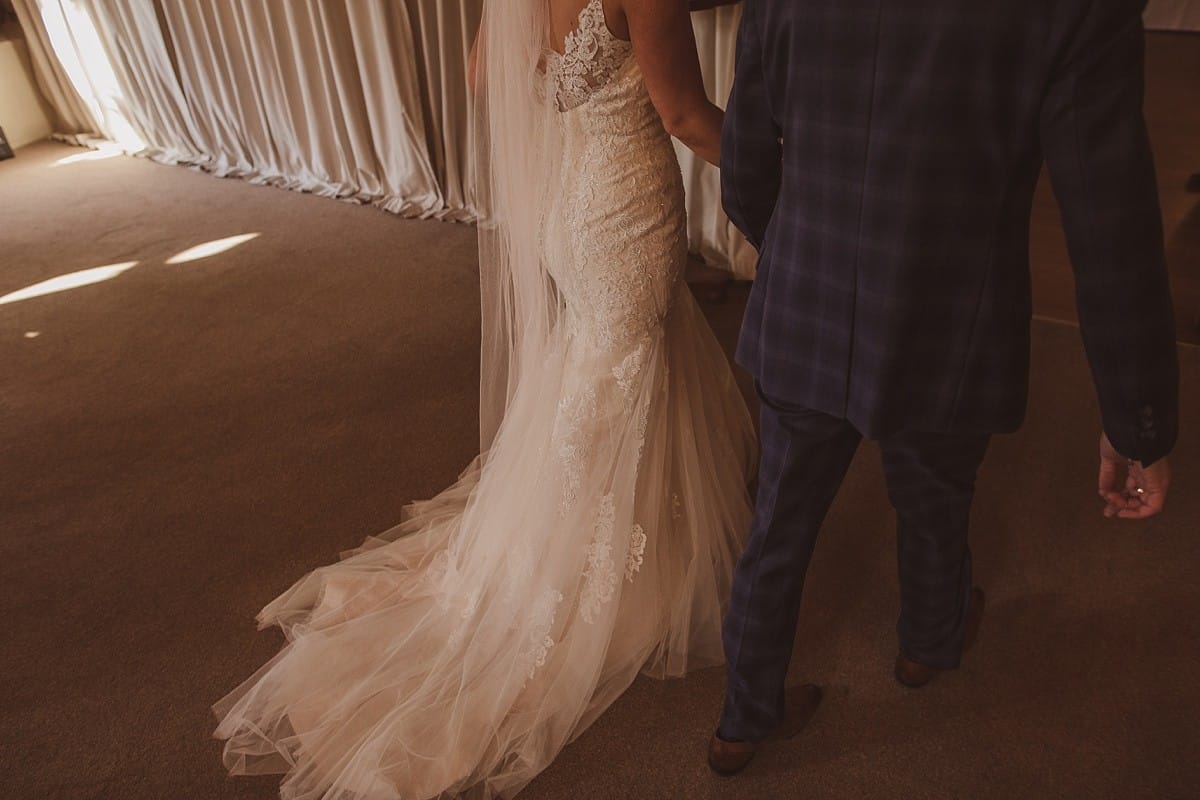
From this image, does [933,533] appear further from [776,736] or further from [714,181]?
[714,181]

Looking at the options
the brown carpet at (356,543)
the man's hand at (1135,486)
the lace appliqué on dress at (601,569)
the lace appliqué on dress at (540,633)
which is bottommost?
the brown carpet at (356,543)

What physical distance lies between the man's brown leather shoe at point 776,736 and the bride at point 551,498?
7.2 inches

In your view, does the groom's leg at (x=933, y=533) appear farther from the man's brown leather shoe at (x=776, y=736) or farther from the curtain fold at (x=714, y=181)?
the curtain fold at (x=714, y=181)

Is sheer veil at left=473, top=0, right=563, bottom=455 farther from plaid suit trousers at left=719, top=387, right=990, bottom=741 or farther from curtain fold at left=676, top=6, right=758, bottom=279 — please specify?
curtain fold at left=676, top=6, right=758, bottom=279

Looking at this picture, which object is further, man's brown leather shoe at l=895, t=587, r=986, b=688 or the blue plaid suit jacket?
man's brown leather shoe at l=895, t=587, r=986, b=688

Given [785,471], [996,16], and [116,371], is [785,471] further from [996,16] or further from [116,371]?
[116,371]

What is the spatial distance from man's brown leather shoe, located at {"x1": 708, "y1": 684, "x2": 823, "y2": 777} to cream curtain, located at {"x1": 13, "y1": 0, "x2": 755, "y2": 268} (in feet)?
5.79

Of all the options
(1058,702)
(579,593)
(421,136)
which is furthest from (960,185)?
(421,136)

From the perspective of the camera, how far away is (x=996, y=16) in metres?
0.82

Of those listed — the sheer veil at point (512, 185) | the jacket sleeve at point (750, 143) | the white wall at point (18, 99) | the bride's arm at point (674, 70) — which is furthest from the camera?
the white wall at point (18, 99)

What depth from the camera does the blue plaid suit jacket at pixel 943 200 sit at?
32.9 inches

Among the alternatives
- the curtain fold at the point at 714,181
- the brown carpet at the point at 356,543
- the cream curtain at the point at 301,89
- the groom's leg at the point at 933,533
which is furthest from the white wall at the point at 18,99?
the groom's leg at the point at 933,533

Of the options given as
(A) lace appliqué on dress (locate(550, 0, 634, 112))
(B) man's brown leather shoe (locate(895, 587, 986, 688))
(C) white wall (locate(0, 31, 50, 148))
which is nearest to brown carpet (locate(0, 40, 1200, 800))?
(B) man's brown leather shoe (locate(895, 587, 986, 688))

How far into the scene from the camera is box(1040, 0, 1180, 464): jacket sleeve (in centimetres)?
81
